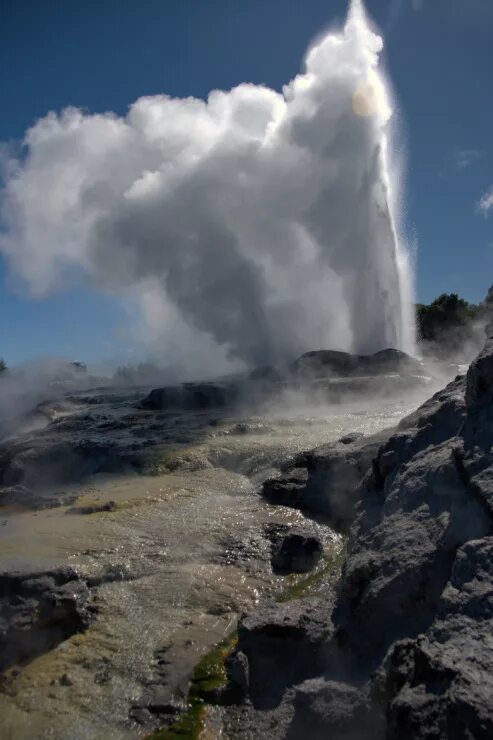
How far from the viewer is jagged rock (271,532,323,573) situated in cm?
656

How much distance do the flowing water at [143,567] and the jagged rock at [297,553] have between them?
175 millimetres

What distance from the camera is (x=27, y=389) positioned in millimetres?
35719

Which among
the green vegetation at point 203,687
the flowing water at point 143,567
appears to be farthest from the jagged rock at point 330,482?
the green vegetation at point 203,687

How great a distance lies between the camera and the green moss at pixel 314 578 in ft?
19.4

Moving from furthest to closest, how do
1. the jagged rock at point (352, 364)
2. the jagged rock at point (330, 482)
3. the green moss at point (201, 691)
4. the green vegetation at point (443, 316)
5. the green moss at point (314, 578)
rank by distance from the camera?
the green vegetation at point (443, 316), the jagged rock at point (352, 364), the jagged rock at point (330, 482), the green moss at point (314, 578), the green moss at point (201, 691)

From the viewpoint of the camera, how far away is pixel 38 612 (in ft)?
17.3

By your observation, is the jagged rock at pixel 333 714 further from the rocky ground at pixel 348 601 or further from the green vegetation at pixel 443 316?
the green vegetation at pixel 443 316

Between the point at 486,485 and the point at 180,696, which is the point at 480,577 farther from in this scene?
the point at 180,696

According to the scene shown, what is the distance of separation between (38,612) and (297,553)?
2.90 meters

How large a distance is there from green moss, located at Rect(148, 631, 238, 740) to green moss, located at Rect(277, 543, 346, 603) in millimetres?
981

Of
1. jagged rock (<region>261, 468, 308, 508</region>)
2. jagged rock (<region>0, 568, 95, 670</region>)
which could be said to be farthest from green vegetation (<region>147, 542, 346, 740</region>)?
jagged rock (<region>261, 468, 308, 508</region>)

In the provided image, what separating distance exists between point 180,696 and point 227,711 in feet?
1.38

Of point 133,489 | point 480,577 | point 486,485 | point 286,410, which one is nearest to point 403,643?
point 480,577

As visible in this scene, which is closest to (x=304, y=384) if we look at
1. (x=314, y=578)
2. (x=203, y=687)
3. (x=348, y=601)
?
(x=314, y=578)
